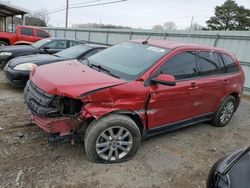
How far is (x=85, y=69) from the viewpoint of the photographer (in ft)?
12.9

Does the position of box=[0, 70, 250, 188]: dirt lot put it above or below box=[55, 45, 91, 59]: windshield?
below

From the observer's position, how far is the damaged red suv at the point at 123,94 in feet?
10.9

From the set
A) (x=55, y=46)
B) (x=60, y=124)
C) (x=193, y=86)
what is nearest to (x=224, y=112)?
(x=193, y=86)

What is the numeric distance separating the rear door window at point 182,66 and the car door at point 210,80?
19 centimetres

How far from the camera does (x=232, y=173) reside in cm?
220

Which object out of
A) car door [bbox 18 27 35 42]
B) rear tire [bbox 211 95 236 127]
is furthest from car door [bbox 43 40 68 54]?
rear tire [bbox 211 95 236 127]

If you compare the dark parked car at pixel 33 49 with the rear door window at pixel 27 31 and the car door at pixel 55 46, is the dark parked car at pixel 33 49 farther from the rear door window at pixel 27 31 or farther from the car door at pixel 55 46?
the rear door window at pixel 27 31

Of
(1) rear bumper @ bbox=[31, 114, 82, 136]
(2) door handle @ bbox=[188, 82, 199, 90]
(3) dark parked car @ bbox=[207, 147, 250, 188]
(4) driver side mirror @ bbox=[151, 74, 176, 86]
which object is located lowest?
(1) rear bumper @ bbox=[31, 114, 82, 136]

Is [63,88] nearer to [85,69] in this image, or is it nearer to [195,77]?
[85,69]

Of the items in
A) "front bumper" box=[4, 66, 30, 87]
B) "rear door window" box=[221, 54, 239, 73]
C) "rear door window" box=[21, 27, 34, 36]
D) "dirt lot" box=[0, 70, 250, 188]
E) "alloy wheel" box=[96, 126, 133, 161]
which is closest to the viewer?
"dirt lot" box=[0, 70, 250, 188]

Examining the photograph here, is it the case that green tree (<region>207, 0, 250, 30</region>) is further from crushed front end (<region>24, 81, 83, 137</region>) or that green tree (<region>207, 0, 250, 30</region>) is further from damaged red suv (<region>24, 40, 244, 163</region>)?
crushed front end (<region>24, 81, 83, 137</region>)

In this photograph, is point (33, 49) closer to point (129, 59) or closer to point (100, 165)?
point (129, 59)

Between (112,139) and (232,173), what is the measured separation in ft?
5.71

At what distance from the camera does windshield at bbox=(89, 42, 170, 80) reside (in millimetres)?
3824
